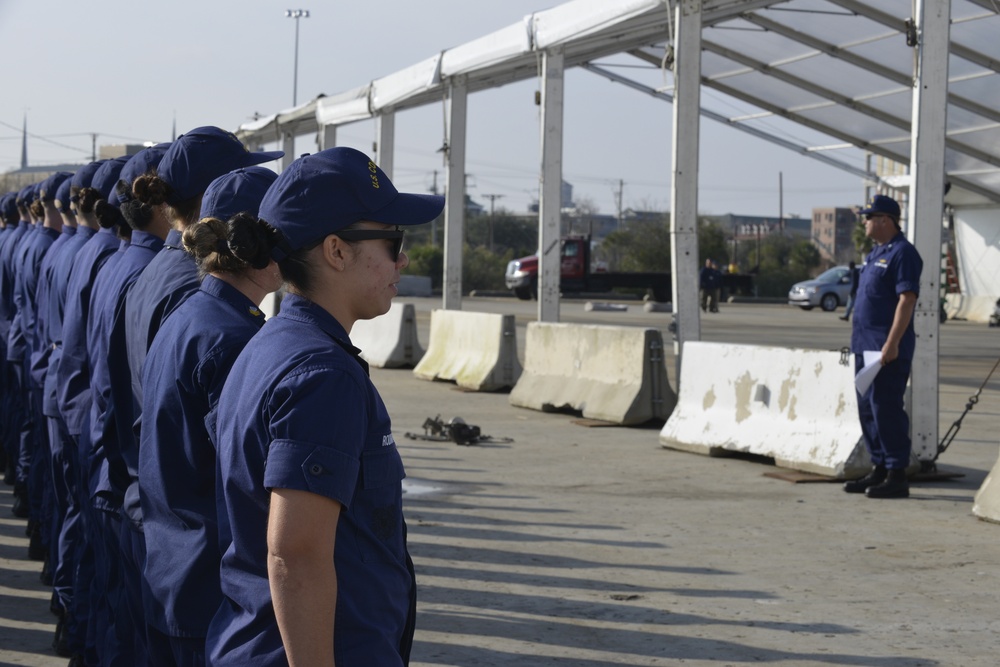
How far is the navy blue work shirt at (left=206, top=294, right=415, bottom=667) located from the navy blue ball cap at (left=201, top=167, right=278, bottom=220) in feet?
3.34

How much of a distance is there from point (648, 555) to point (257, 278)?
465 centimetres

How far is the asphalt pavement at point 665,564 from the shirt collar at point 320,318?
10.8ft

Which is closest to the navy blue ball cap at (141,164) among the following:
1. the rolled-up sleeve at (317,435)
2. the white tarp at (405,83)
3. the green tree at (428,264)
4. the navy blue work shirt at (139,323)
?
the navy blue work shirt at (139,323)

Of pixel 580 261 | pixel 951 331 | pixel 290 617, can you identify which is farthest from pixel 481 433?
pixel 580 261

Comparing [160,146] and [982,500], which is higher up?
[160,146]

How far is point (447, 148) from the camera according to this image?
1889 centimetres

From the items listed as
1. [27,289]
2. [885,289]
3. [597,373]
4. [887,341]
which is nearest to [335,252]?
[27,289]

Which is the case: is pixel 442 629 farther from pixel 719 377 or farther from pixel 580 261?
pixel 580 261

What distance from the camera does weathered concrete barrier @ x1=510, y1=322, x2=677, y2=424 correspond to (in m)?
13.2

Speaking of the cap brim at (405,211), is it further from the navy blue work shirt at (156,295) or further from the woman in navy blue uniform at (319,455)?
the navy blue work shirt at (156,295)

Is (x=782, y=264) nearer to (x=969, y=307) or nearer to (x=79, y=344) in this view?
(x=969, y=307)

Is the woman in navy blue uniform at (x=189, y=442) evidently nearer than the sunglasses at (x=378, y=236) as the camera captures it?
No

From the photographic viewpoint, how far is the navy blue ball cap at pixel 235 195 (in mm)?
3598

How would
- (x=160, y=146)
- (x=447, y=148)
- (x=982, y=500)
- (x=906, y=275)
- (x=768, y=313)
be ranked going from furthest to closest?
1. (x=768, y=313)
2. (x=447, y=148)
3. (x=906, y=275)
4. (x=982, y=500)
5. (x=160, y=146)
